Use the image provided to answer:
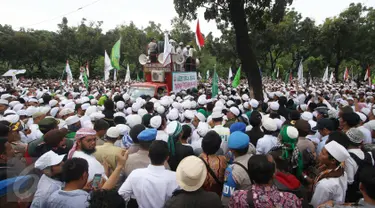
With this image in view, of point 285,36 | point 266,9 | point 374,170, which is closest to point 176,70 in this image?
point 266,9

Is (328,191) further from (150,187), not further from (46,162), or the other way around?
(46,162)

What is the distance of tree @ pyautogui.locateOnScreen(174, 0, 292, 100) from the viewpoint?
37.6 ft

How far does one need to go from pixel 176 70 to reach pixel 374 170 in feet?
39.9

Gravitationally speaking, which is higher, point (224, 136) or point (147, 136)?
point (147, 136)

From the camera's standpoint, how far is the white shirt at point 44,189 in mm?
2299

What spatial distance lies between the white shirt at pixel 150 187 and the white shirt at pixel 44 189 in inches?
24.9

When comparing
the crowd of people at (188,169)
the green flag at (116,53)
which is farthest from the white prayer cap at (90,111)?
the green flag at (116,53)

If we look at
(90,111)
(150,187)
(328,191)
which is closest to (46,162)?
(150,187)

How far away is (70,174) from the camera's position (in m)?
2.21

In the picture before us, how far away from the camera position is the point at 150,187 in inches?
97.7

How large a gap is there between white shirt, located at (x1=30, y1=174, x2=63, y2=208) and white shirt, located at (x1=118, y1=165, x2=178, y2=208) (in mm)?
631

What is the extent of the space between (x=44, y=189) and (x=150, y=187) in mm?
999

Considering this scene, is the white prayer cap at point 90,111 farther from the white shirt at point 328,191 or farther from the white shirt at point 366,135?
the white shirt at point 366,135

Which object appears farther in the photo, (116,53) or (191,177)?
(116,53)
